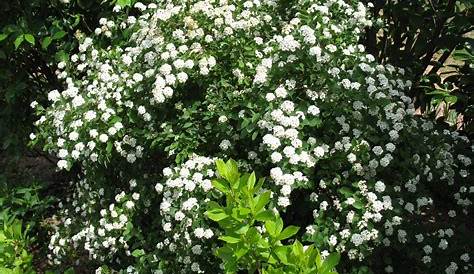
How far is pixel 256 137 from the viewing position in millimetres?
3223

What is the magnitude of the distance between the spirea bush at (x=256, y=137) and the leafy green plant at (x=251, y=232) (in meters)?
0.86

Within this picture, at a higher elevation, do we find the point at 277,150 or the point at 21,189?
the point at 277,150

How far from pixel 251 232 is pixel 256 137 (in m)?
1.36

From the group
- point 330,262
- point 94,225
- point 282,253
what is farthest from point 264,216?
point 94,225

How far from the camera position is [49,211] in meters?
4.95

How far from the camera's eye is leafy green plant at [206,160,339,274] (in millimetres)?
1898

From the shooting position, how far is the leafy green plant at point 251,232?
6.23ft

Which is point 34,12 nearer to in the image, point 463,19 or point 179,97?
point 179,97

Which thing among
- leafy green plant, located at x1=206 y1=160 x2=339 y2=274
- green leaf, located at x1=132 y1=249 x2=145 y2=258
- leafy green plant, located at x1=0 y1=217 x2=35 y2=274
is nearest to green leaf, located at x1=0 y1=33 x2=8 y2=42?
leafy green plant, located at x1=0 y1=217 x2=35 y2=274

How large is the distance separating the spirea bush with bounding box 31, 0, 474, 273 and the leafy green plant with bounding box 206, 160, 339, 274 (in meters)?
0.86

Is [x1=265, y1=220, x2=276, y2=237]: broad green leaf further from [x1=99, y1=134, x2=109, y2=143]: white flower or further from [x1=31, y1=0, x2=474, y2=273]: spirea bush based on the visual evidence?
[x1=99, y1=134, x2=109, y2=143]: white flower

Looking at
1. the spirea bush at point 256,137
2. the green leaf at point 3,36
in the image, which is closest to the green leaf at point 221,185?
the spirea bush at point 256,137

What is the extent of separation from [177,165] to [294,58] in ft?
2.74

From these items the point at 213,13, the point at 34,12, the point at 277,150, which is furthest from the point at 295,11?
the point at 34,12
